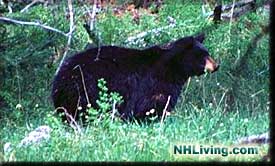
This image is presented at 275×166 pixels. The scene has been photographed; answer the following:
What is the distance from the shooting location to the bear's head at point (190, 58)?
789 cm

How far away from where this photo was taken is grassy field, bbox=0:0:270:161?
5.49m

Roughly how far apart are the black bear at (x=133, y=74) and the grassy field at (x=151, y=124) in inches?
10.1

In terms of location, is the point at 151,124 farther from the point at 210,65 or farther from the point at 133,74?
the point at 210,65

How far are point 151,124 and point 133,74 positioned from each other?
37.8 inches

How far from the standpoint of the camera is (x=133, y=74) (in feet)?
25.2

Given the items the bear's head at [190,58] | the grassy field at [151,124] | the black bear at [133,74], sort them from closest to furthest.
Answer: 1. the grassy field at [151,124]
2. the black bear at [133,74]
3. the bear's head at [190,58]

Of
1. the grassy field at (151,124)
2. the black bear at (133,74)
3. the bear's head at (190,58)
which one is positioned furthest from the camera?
the bear's head at (190,58)

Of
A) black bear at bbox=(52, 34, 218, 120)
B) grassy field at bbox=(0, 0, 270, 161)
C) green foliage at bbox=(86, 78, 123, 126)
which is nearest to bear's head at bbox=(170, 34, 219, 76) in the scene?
black bear at bbox=(52, 34, 218, 120)

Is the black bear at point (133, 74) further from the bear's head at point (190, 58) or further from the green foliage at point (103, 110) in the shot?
the green foliage at point (103, 110)

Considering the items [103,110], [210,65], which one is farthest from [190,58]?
[103,110]

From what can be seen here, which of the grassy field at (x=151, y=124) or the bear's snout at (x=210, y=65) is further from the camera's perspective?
the bear's snout at (x=210, y=65)

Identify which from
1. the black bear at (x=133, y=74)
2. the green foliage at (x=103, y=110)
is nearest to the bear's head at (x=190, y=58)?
the black bear at (x=133, y=74)

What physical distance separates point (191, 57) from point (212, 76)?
0.97m

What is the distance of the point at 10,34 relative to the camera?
863 cm
